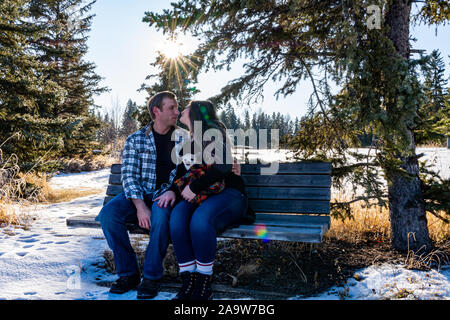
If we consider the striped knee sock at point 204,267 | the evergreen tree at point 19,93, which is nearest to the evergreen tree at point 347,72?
the striped knee sock at point 204,267

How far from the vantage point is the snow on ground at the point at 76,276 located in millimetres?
2494

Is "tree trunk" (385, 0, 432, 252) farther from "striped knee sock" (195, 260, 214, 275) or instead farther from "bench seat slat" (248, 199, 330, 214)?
"striped knee sock" (195, 260, 214, 275)

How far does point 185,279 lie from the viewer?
94.0 inches

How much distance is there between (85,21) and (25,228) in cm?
1228

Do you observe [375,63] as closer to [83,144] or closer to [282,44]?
[282,44]

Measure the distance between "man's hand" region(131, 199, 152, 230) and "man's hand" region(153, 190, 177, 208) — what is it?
6.1 inches

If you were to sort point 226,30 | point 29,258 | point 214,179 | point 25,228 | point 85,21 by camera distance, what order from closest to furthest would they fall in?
point 214,179 → point 29,258 → point 226,30 → point 25,228 → point 85,21

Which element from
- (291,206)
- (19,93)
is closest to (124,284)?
(291,206)

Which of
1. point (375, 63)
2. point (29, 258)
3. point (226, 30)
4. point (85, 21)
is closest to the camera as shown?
point (375, 63)

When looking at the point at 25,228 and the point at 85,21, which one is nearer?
the point at 25,228

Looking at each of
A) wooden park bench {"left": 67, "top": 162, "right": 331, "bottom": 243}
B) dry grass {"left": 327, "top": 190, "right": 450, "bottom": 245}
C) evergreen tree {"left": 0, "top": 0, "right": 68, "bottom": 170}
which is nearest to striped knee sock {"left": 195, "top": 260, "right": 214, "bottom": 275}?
wooden park bench {"left": 67, "top": 162, "right": 331, "bottom": 243}

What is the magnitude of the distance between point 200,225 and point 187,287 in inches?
19.3

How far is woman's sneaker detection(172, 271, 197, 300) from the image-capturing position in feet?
7.63
